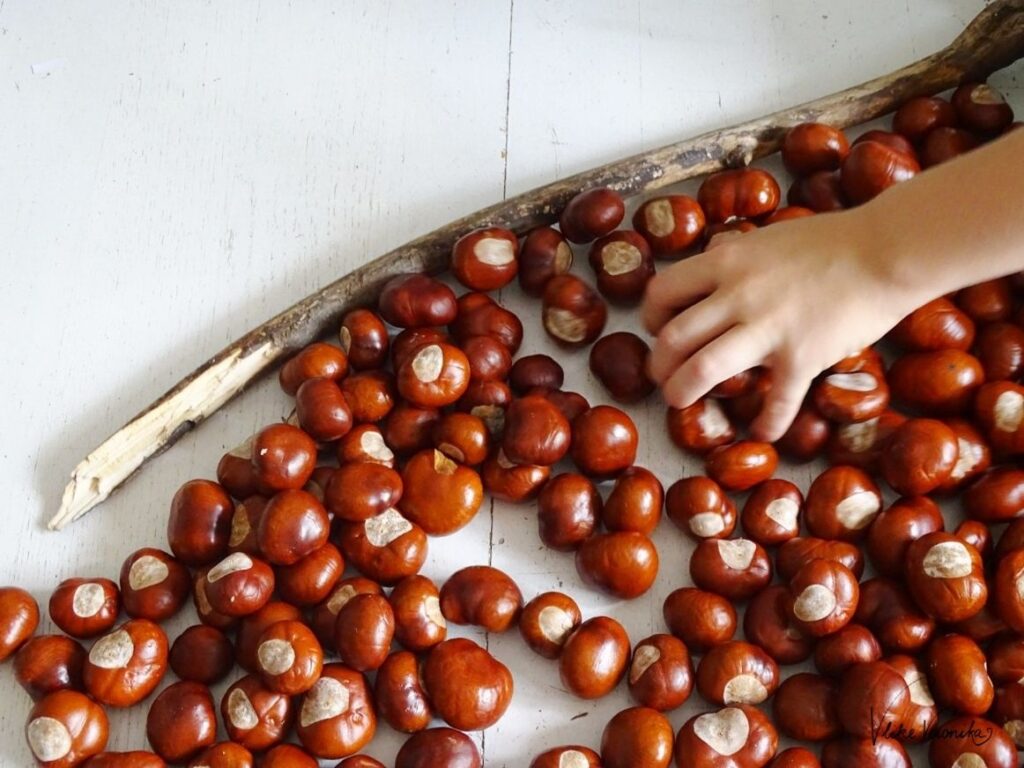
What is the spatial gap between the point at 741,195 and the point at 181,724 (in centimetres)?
96

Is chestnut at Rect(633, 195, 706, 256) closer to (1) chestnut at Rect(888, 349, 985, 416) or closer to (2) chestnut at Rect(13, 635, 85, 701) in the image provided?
(1) chestnut at Rect(888, 349, 985, 416)

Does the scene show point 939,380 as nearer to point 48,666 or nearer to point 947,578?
point 947,578

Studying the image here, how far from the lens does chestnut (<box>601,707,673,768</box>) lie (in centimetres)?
113

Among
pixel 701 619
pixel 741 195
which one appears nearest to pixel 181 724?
pixel 701 619

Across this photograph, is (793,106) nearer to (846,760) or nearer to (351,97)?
(351,97)

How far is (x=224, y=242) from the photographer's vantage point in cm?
154

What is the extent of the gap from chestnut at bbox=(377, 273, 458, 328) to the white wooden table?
0.12 m

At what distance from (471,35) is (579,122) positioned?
0.80 feet

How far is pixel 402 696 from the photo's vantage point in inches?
46.5

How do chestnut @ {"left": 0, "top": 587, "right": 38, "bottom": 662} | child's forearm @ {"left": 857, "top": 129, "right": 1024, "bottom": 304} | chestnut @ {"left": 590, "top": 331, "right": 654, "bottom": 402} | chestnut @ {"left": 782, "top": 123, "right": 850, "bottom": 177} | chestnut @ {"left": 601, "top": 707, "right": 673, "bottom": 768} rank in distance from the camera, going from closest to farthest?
child's forearm @ {"left": 857, "top": 129, "right": 1024, "bottom": 304}, chestnut @ {"left": 601, "top": 707, "right": 673, "bottom": 768}, chestnut @ {"left": 0, "top": 587, "right": 38, "bottom": 662}, chestnut @ {"left": 590, "top": 331, "right": 654, "bottom": 402}, chestnut @ {"left": 782, "top": 123, "right": 850, "bottom": 177}

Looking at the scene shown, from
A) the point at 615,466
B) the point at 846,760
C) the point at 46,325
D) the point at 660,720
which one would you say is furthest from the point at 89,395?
the point at 846,760

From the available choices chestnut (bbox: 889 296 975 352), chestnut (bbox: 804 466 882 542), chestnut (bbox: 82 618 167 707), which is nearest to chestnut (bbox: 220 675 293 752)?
chestnut (bbox: 82 618 167 707)

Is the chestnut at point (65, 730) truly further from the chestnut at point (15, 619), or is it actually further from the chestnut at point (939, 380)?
the chestnut at point (939, 380)

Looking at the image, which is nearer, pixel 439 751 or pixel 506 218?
pixel 439 751
